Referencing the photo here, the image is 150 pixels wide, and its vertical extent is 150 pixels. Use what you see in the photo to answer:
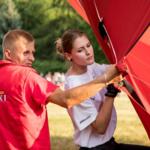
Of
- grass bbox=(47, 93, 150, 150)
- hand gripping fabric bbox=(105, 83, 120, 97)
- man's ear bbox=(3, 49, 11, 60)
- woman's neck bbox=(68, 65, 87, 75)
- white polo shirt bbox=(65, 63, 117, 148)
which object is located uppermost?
man's ear bbox=(3, 49, 11, 60)

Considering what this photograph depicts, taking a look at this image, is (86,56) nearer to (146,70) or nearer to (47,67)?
(146,70)

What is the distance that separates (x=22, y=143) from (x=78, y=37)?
0.83m

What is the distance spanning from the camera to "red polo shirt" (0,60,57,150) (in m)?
3.43

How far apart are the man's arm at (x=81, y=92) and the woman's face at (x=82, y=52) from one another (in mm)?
443

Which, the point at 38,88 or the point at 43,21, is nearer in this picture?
the point at 38,88

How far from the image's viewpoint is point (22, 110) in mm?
3449

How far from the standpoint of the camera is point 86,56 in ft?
12.3

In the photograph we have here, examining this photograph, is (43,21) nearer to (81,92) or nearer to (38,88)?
(38,88)

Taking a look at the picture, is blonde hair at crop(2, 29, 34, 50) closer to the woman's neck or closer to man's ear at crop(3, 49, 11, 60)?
man's ear at crop(3, 49, 11, 60)

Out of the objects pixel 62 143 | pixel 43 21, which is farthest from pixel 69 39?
pixel 43 21

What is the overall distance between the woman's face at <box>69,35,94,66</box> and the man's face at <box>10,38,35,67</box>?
1.15ft

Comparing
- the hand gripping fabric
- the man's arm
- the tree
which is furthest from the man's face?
the tree

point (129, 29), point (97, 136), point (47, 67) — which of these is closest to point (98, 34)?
point (129, 29)

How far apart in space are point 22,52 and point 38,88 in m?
0.29
